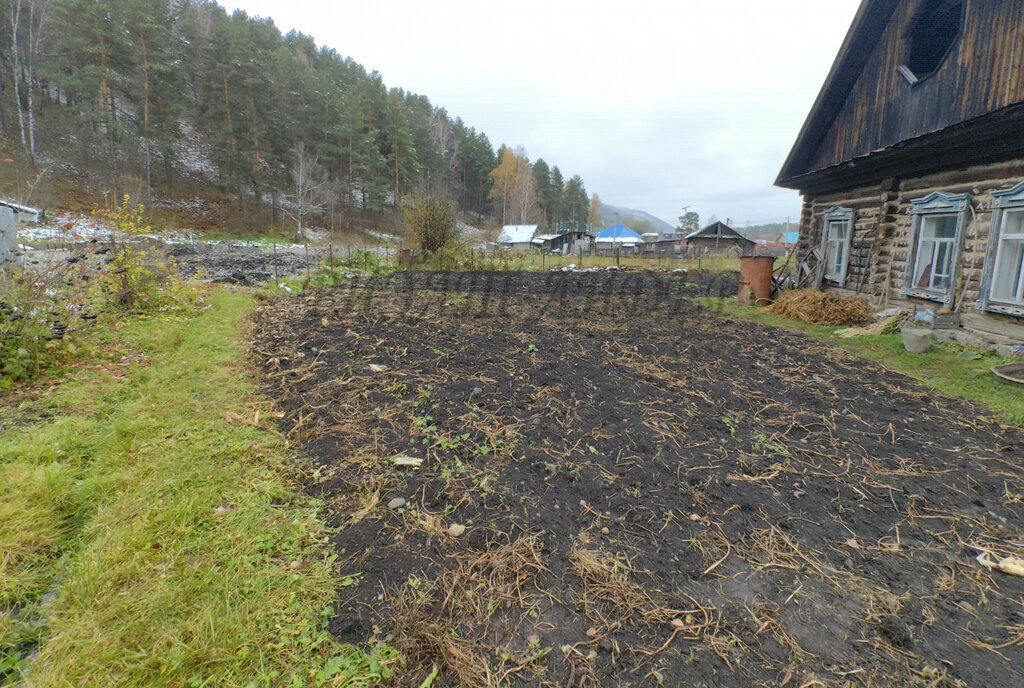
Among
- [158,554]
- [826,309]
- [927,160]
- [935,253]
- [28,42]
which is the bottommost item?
[158,554]

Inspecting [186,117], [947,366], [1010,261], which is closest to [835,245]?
[1010,261]

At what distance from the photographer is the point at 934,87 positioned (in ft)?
24.7

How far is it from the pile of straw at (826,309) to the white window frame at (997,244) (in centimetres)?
203

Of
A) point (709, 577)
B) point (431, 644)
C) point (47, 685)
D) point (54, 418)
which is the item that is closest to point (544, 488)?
point (709, 577)

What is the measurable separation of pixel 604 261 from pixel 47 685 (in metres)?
29.0

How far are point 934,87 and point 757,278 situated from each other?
481 cm

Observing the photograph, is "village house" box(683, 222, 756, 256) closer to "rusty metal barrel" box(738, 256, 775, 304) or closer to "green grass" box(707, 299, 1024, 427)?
"rusty metal barrel" box(738, 256, 775, 304)

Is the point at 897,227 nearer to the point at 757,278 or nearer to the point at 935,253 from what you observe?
the point at 935,253

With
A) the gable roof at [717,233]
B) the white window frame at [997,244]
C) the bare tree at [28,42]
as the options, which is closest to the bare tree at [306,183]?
the bare tree at [28,42]

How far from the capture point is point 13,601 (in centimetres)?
204

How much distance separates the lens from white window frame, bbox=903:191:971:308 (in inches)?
289

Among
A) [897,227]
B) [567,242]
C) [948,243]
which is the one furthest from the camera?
[567,242]

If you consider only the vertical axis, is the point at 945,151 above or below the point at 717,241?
below

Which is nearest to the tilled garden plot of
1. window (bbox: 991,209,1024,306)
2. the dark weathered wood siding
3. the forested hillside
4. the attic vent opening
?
window (bbox: 991,209,1024,306)
